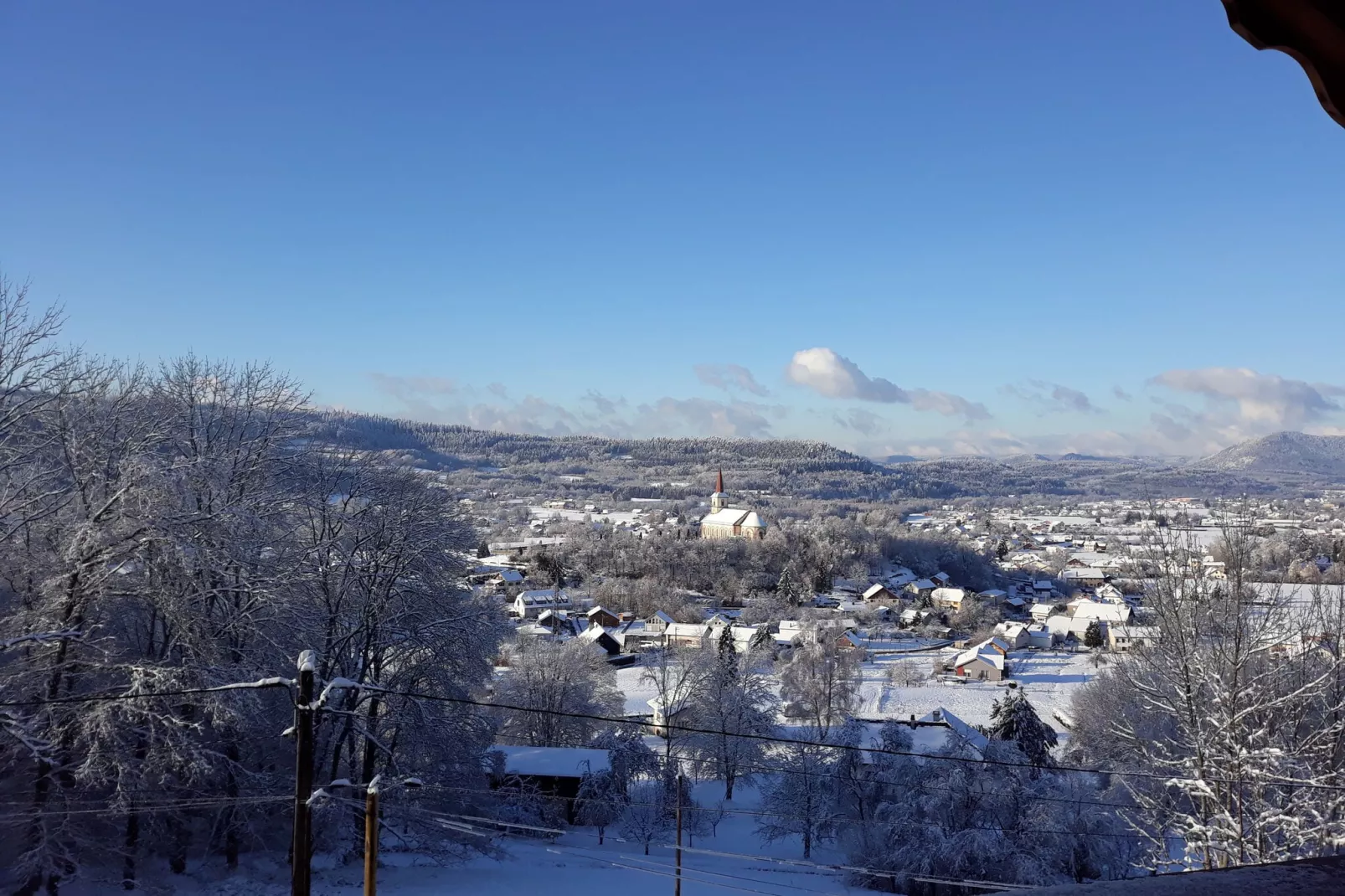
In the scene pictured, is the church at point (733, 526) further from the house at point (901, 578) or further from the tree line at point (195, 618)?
the tree line at point (195, 618)

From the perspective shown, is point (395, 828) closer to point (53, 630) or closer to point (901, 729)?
point (53, 630)

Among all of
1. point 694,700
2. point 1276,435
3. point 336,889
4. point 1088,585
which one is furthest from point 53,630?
point 1276,435

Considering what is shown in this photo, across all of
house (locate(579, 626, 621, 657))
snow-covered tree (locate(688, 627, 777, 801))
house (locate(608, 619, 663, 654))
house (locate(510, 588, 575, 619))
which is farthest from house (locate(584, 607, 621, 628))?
snow-covered tree (locate(688, 627, 777, 801))

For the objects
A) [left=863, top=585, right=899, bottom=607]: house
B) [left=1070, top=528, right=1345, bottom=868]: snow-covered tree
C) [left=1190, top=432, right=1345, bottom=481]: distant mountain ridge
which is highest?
[left=1190, top=432, right=1345, bottom=481]: distant mountain ridge

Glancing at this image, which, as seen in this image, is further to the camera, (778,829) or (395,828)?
(778,829)

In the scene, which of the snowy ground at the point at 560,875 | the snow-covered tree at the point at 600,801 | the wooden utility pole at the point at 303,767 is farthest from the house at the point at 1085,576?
the wooden utility pole at the point at 303,767

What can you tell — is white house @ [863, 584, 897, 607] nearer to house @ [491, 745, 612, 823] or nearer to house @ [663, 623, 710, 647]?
house @ [663, 623, 710, 647]
